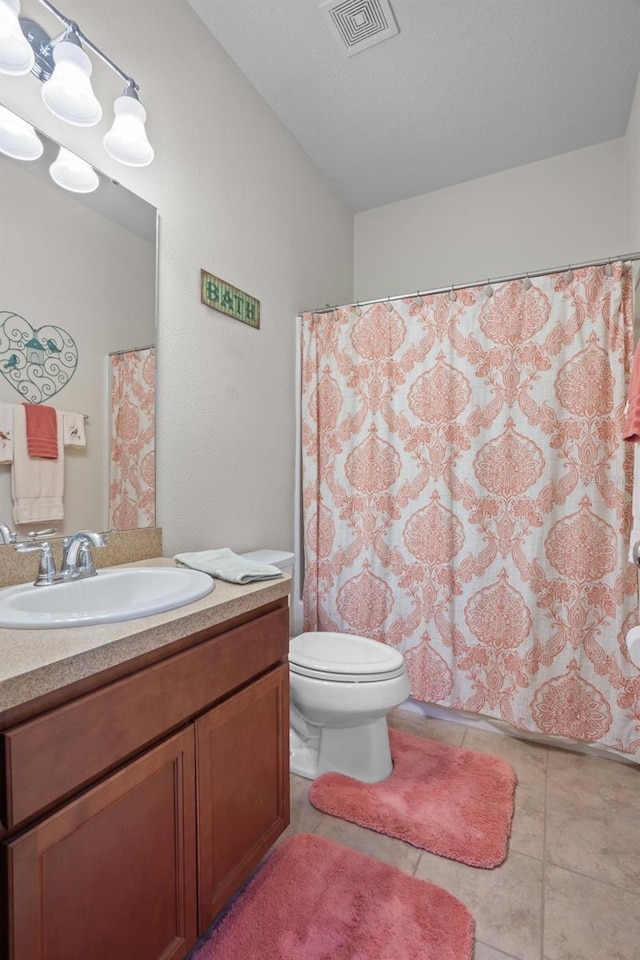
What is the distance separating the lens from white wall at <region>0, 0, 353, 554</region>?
1.43 metres

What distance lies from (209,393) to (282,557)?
712 mm

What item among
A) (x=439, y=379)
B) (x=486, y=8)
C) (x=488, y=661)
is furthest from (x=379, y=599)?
(x=486, y=8)

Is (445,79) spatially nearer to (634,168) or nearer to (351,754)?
(634,168)

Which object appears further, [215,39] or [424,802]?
[215,39]

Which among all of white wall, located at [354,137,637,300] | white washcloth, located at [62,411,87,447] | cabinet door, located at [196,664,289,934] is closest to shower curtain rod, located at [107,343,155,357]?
white washcloth, located at [62,411,87,447]

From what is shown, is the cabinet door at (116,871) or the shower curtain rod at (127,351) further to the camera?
the shower curtain rod at (127,351)

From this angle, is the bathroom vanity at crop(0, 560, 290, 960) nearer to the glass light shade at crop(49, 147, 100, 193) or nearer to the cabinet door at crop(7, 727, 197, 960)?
the cabinet door at crop(7, 727, 197, 960)

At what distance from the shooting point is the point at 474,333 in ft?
6.20

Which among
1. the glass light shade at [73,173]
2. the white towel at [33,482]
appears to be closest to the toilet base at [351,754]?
the white towel at [33,482]

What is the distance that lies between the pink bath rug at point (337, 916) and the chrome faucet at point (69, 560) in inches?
35.6

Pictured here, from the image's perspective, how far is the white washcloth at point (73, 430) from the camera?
1255mm

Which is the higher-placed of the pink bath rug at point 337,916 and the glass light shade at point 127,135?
the glass light shade at point 127,135

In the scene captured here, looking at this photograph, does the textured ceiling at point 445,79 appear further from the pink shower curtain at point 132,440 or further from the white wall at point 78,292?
the pink shower curtain at point 132,440

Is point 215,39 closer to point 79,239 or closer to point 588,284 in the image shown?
point 79,239
